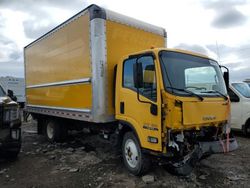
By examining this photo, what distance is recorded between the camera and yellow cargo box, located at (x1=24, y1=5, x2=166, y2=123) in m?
6.04

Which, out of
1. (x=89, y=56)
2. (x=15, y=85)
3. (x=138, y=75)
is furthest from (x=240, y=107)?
(x=15, y=85)

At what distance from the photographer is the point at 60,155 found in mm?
7578

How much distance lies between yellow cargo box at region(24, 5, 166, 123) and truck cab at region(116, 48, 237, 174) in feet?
1.32

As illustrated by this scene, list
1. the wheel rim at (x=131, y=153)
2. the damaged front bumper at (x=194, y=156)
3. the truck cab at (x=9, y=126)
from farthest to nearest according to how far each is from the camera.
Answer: the truck cab at (x=9, y=126)
the wheel rim at (x=131, y=153)
the damaged front bumper at (x=194, y=156)

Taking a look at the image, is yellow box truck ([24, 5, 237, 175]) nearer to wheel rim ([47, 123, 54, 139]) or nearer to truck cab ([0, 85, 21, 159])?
wheel rim ([47, 123, 54, 139])

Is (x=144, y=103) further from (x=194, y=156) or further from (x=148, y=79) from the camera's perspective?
(x=194, y=156)

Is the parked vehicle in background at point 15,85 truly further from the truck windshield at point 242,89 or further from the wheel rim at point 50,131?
the truck windshield at point 242,89

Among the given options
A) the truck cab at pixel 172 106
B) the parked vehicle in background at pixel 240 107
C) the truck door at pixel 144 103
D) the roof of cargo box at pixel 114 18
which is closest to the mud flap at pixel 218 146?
the truck cab at pixel 172 106

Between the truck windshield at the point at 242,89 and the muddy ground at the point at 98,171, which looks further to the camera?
the truck windshield at the point at 242,89

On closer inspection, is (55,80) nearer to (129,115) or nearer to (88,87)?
(88,87)

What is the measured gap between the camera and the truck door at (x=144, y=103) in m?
A: 4.92

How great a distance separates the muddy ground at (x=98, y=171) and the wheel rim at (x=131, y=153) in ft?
0.87

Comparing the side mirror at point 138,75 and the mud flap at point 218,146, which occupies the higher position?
the side mirror at point 138,75

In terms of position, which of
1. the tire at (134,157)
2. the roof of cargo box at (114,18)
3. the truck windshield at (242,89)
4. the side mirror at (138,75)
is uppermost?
the roof of cargo box at (114,18)
